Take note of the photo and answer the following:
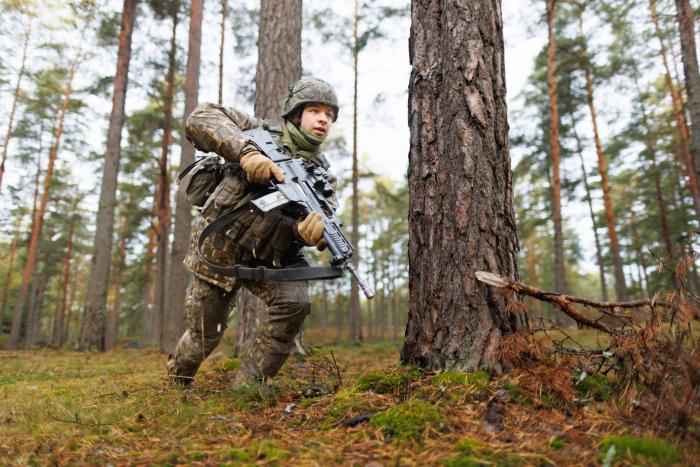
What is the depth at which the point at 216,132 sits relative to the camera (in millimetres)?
2998

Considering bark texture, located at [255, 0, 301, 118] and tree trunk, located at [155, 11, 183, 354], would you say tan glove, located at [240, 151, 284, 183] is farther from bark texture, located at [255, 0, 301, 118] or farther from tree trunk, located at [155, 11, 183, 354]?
tree trunk, located at [155, 11, 183, 354]

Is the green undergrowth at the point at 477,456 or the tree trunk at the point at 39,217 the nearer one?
the green undergrowth at the point at 477,456

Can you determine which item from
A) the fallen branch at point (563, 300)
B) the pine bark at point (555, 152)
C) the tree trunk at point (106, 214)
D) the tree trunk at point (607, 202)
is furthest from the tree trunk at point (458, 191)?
the tree trunk at point (607, 202)

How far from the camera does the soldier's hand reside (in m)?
2.77

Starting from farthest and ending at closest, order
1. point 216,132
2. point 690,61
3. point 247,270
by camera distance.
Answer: point 690,61 < point 247,270 < point 216,132

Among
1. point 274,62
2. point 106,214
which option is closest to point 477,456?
point 274,62

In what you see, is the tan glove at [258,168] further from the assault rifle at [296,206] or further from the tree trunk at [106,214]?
the tree trunk at [106,214]

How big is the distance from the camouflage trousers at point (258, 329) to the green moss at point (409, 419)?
1.36m

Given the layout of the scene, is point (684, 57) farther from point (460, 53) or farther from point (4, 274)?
point (4, 274)

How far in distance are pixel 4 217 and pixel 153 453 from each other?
916 inches

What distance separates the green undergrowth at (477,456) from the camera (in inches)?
58.3

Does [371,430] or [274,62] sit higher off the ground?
[274,62]

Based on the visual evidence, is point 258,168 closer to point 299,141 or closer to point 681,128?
point 299,141

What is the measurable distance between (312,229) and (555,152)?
13.9 metres
